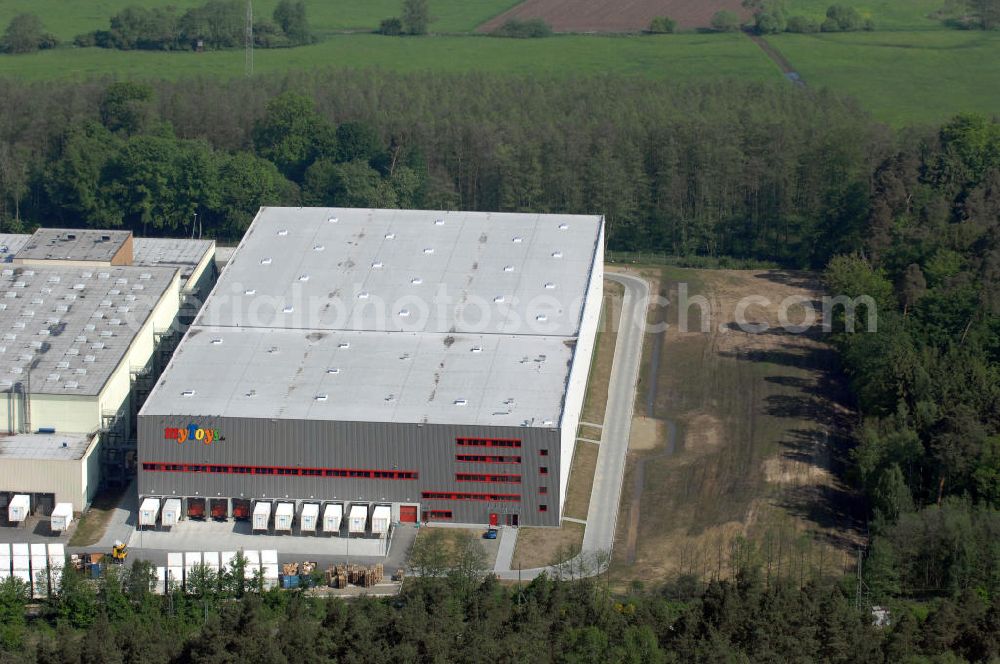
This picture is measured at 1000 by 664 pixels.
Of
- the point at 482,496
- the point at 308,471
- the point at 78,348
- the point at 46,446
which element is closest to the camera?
the point at 308,471

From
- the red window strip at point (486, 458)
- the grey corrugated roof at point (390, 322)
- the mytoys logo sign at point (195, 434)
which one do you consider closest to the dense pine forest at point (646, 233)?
the red window strip at point (486, 458)

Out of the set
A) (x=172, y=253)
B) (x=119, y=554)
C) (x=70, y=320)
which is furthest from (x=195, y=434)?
(x=172, y=253)

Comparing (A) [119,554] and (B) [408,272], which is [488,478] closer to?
(A) [119,554]

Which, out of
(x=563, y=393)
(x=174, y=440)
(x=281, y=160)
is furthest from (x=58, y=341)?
(x=281, y=160)

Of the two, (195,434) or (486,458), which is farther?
(195,434)

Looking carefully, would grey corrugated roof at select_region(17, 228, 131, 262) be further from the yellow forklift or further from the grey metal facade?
the yellow forklift

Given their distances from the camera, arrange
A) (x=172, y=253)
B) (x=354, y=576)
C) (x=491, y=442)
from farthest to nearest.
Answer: (x=172, y=253)
(x=491, y=442)
(x=354, y=576)

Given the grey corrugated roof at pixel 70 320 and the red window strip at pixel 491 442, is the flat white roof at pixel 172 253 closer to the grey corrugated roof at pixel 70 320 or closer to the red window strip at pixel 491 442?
the grey corrugated roof at pixel 70 320
